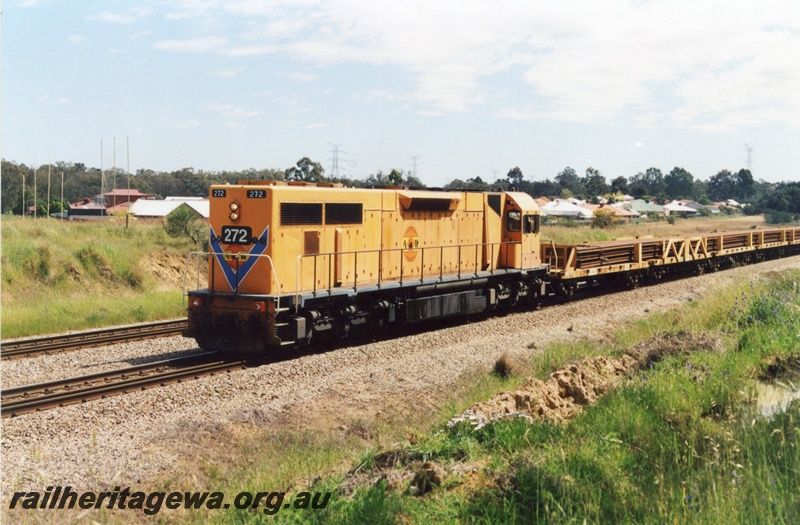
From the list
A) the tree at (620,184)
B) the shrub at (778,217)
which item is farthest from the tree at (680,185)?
the shrub at (778,217)

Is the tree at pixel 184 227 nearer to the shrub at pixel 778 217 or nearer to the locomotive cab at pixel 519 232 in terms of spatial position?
the locomotive cab at pixel 519 232

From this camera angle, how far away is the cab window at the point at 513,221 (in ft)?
67.6

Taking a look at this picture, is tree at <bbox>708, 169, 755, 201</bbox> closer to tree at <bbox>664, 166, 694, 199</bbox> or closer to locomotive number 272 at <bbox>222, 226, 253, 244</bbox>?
tree at <bbox>664, 166, 694, 199</bbox>

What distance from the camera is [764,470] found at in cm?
577

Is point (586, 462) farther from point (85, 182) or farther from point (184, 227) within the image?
point (85, 182)

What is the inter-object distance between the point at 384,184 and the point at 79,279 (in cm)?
1058

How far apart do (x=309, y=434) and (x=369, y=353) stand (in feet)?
17.1

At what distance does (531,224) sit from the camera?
21031 millimetres

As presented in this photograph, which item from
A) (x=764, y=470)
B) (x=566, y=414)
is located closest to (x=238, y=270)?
(x=566, y=414)

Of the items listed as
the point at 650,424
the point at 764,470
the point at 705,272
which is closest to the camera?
the point at 764,470

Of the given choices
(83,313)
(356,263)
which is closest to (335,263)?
(356,263)

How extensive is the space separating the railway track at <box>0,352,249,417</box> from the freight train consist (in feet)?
1.68

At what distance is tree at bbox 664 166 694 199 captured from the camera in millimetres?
178875

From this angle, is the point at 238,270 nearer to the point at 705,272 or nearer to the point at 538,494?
the point at 538,494
